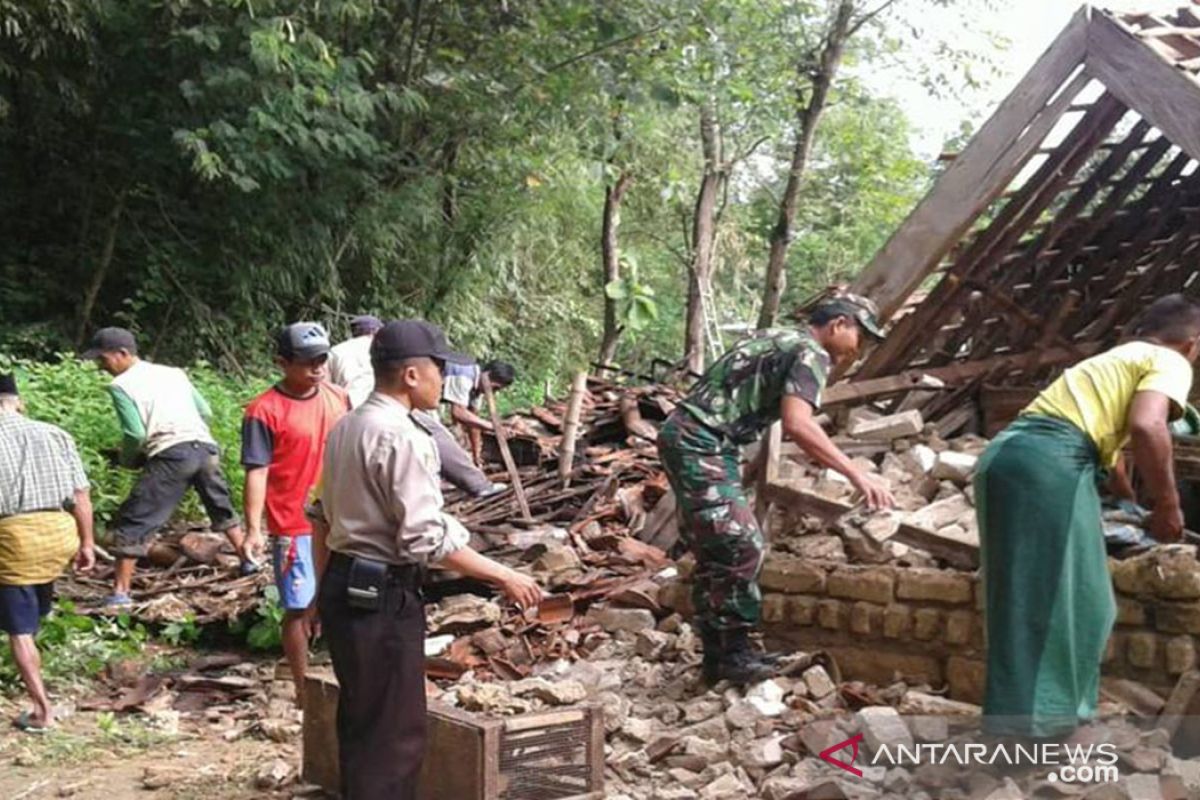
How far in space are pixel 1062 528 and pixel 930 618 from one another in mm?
1294

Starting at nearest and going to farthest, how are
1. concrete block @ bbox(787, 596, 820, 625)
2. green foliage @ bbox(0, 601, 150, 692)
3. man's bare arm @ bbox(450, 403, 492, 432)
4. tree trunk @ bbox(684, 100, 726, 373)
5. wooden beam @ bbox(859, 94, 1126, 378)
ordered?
concrete block @ bbox(787, 596, 820, 625)
green foliage @ bbox(0, 601, 150, 692)
wooden beam @ bbox(859, 94, 1126, 378)
man's bare arm @ bbox(450, 403, 492, 432)
tree trunk @ bbox(684, 100, 726, 373)

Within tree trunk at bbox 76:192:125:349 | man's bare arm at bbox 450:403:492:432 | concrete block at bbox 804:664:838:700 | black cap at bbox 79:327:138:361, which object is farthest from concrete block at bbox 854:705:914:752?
tree trunk at bbox 76:192:125:349

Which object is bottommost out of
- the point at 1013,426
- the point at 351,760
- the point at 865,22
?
the point at 351,760

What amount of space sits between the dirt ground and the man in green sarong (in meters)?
2.71

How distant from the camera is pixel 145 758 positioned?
5.77 m

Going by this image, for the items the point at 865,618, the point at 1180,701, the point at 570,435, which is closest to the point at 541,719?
the point at 865,618

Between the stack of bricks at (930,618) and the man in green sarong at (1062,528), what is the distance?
632 mm

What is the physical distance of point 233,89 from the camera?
1177cm

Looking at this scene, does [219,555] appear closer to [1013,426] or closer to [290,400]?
[290,400]

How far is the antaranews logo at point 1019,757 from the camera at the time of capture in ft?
13.5

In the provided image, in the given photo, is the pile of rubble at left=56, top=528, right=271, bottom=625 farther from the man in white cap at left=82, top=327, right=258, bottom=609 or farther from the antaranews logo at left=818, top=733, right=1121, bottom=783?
the antaranews logo at left=818, top=733, right=1121, bottom=783

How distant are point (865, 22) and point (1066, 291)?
9633 millimetres

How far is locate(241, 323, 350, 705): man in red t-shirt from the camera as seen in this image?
605cm

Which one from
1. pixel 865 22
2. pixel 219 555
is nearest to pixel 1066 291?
pixel 219 555
